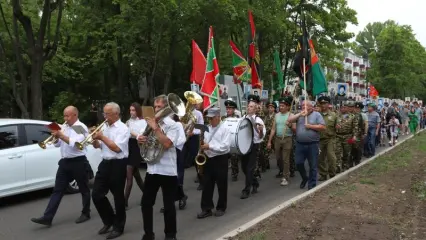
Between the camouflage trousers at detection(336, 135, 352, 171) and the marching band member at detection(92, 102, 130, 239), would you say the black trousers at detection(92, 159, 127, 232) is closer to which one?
the marching band member at detection(92, 102, 130, 239)

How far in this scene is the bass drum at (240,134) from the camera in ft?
27.7

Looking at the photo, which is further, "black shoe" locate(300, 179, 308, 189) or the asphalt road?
"black shoe" locate(300, 179, 308, 189)

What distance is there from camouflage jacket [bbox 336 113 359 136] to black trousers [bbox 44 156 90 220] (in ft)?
21.3

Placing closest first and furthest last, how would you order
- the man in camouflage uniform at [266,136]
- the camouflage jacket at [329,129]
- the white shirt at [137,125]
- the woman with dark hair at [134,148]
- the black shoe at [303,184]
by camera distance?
1. the woman with dark hair at [134,148]
2. the white shirt at [137,125]
3. the black shoe at [303,184]
4. the camouflage jacket at [329,129]
5. the man in camouflage uniform at [266,136]

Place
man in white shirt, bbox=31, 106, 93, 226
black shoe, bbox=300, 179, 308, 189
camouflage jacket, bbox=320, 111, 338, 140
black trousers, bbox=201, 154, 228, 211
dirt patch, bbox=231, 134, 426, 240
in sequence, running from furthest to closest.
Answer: camouflage jacket, bbox=320, 111, 338, 140
black shoe, bbox=300, 179, 308, 189
black trousers, bbox=201, 154, 228, 211
man in white shirt, bbox=31, 106, 93, 226
dirt patch, bbox=231, 134, 426, 240

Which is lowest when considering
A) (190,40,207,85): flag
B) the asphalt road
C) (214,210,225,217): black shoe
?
the asphalt road

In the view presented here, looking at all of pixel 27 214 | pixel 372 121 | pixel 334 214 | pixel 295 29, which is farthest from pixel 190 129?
pixel 295 29

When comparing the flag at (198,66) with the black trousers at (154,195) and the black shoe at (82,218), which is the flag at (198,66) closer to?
the black shoe at (82,218)

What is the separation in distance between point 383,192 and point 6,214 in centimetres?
659

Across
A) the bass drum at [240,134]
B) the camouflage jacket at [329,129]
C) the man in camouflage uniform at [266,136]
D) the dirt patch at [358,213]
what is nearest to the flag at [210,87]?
the bass drum at [240,134]

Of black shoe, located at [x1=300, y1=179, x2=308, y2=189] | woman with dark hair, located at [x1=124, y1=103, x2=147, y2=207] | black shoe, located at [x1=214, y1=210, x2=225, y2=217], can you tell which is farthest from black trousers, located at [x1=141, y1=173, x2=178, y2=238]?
black shoe, located at [x1=300, y1=179, x2=308, y2=189]

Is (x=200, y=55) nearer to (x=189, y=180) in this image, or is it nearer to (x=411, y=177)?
(x=189, y=180)

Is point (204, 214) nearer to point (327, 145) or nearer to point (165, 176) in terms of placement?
point (165, 176)

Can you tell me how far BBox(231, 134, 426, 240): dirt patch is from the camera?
241 inches
